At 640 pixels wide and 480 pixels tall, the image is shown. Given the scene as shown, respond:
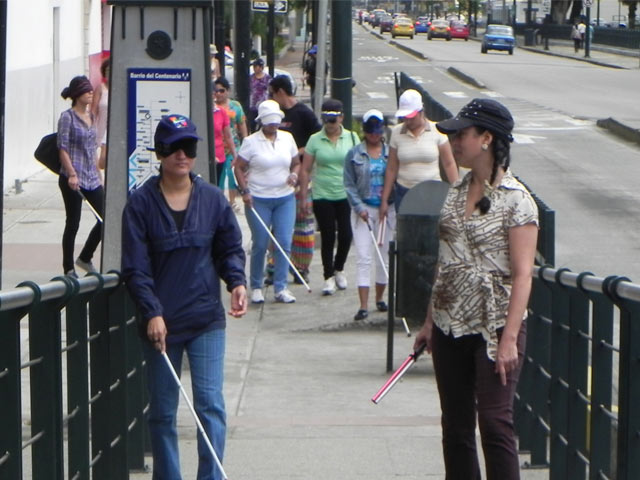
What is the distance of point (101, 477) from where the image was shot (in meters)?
5.50

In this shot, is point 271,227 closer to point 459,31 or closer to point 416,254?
point 416,254

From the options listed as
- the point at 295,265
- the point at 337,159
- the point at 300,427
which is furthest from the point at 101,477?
the point at 295,265

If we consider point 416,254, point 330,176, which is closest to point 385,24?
point 330,176

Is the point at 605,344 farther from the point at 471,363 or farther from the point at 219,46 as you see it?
the point at 219,46

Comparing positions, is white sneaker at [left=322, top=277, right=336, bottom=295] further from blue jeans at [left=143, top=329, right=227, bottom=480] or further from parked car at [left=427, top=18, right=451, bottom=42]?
parked car at [left=427, top=18, right=451, bottom=42]

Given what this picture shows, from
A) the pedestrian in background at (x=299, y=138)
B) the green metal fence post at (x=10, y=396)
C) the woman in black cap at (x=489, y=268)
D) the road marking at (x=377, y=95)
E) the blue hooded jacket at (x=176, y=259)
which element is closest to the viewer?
the green metal fence post at (x=10, y=396)

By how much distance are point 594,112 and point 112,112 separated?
26.3 m

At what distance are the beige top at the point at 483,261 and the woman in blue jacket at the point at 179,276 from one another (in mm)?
1054

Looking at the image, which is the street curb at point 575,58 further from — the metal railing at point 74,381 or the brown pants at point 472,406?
the brown pants at point 472,406

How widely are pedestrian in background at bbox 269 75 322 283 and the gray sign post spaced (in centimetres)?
383

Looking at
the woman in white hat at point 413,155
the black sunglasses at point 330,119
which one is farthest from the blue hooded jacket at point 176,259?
the black sunglasses at point 330,119

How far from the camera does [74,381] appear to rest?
5020mm

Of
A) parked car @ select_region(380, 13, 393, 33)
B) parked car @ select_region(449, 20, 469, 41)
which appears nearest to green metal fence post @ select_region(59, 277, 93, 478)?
parked car @ select_region(449, 20, 469, 41)

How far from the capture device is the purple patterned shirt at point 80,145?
35.3 ft
